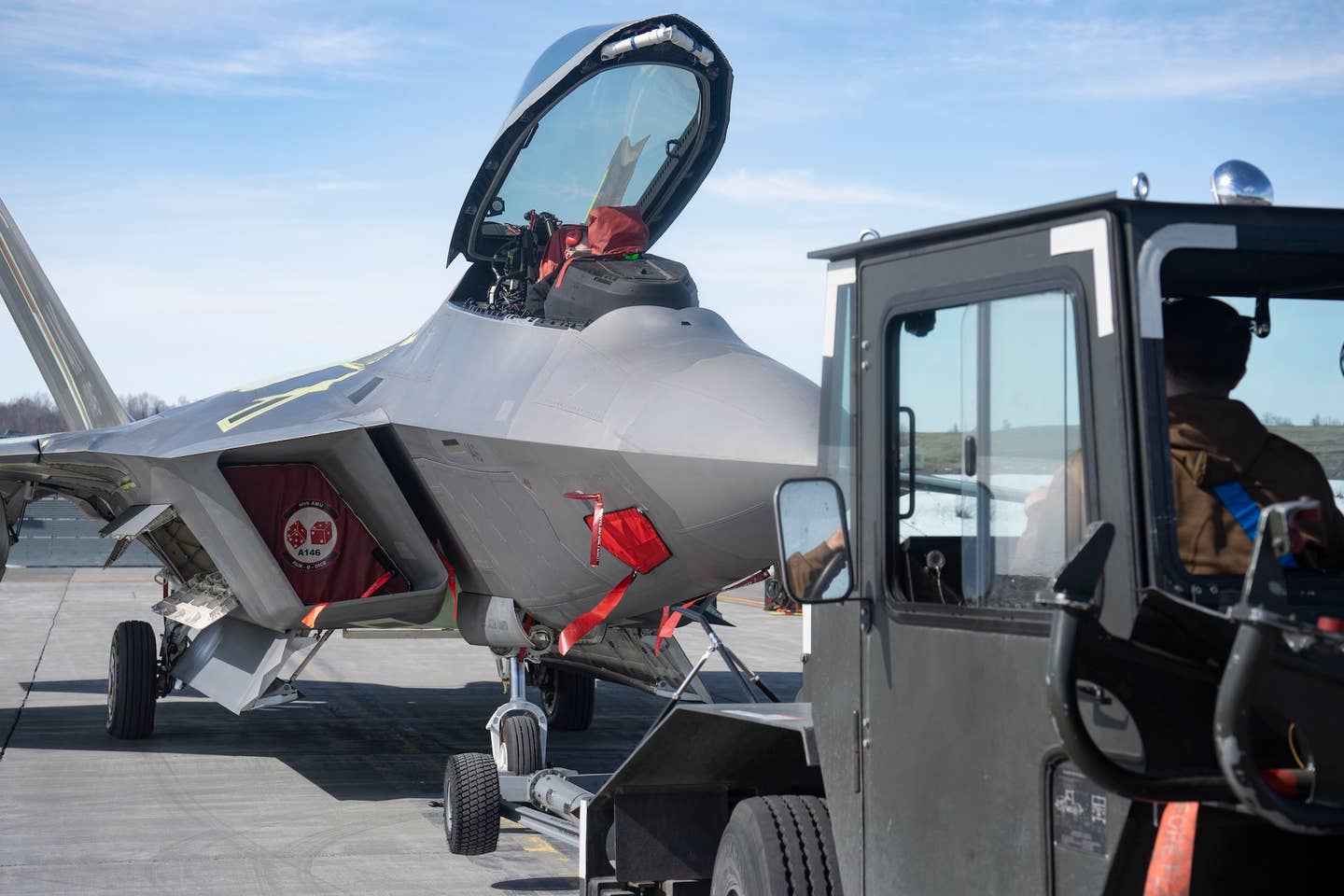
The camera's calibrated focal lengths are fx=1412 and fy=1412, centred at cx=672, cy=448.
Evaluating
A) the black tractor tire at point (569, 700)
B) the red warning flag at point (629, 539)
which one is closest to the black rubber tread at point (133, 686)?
the black tractor tire at point (569, 700)

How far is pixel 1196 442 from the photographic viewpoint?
9.18 ft

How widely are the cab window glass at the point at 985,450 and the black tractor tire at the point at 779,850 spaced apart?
0.75m

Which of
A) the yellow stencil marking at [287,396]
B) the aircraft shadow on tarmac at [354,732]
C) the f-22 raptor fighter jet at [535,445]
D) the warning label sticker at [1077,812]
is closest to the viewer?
the warning label sticker at [1077,812]

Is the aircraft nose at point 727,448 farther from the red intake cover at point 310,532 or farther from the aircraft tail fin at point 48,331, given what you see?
the aircraft tail fin at point 48,331

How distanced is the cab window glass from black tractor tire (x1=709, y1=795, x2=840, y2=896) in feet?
2.45

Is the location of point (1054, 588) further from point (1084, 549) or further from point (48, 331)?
point (48, 331)

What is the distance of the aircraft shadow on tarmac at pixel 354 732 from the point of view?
32.4ft

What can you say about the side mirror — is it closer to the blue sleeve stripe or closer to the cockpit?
the blue sleeve stripe

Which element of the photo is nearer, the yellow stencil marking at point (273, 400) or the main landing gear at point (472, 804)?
the main landing gear at point (472, 804)

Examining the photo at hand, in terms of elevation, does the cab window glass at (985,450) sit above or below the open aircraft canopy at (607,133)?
below

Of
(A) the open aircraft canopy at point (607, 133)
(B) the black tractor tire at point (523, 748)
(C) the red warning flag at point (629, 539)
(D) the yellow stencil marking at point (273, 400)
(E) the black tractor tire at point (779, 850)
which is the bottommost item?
(B) the black tractor tire at point (523, 748)

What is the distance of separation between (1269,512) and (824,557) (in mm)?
1214

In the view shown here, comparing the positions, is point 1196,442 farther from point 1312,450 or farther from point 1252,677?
point 1252,677

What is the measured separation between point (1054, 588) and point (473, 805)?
4733mm
